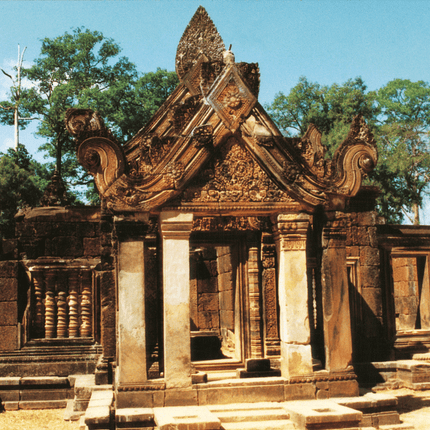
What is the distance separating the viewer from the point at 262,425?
671 centimetres

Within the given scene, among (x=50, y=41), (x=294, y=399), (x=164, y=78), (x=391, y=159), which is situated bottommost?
(x=294, y=399)

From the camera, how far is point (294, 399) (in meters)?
7.32

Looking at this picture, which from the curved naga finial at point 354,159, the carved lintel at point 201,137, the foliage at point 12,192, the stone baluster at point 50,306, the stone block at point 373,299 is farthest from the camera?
the foliage at point 12,192

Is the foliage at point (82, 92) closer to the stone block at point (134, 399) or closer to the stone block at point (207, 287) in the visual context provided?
the stone block at point (207, 287)

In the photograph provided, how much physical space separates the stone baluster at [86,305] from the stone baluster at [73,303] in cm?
12

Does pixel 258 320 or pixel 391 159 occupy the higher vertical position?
pixel 391 159

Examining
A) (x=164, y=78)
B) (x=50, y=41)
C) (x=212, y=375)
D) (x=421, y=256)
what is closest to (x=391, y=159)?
(x=164, y=78)

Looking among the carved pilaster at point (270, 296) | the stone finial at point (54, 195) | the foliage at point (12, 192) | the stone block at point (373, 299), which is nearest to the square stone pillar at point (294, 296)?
the carved pilaster at point (270, 296)

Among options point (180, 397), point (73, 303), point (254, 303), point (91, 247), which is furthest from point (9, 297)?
point (180, 397)

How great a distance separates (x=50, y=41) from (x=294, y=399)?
86.6ft

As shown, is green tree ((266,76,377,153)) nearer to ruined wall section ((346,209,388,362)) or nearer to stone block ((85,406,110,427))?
ruined wall section ((346,209,388,362))

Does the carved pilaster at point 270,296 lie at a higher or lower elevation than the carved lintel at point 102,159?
lower

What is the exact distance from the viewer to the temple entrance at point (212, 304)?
40.6 ft

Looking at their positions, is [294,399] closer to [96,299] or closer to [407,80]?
[96,299]
